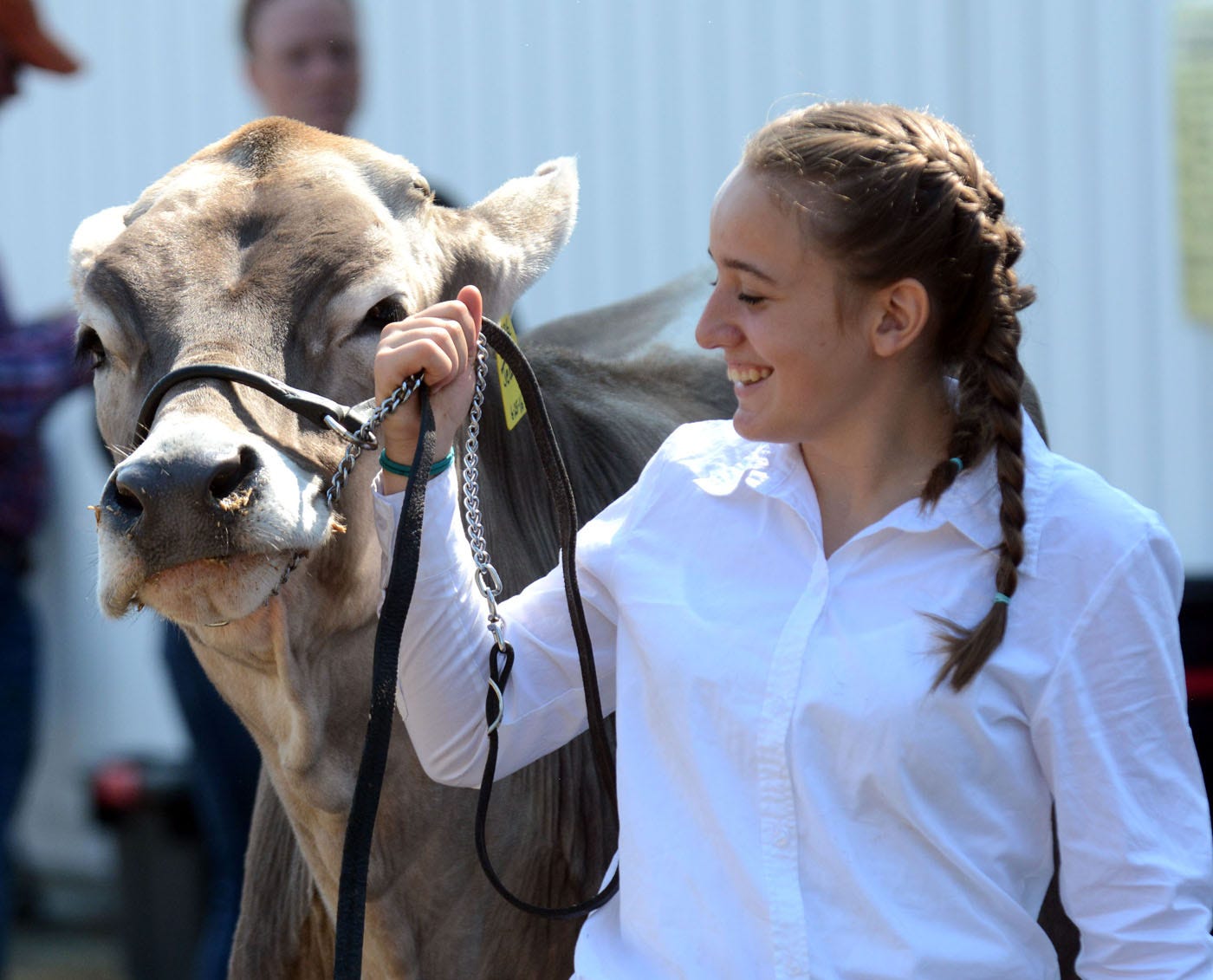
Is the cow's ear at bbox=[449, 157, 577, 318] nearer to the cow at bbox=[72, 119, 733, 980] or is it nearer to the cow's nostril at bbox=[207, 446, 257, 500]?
→ the cow at bbox=[72, 119, 733, 980]

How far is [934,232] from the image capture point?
1791 millimetres

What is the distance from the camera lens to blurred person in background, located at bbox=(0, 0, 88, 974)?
3709mm

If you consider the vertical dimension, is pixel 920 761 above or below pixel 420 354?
below

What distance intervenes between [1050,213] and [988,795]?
265 cm

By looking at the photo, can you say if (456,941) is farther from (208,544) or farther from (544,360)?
(544,360)

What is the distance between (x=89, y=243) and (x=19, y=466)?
1.50 metres

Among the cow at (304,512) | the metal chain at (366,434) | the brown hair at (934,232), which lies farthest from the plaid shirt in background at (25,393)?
the brown hair at (934,232)

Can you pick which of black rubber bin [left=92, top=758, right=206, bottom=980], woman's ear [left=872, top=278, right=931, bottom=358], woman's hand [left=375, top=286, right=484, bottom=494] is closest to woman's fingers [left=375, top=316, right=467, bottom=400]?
woman's hand [left=375, top=286, right=484, bottom=494]

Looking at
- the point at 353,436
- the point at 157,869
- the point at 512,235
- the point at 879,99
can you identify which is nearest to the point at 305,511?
the point at 353,436

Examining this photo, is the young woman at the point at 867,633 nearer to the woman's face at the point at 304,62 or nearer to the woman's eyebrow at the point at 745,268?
the woman's eyebrow at the point at 745,268

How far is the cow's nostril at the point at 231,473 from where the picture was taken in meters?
1.91

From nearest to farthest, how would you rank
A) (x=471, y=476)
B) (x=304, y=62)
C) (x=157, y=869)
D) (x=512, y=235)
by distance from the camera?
(x=471, y=476) < (x=512, y=235) < (x=304, y=62) < (x=157, y=869)

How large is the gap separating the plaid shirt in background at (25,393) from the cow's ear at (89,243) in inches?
46.6

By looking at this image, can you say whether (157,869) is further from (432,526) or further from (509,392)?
(432,526)
